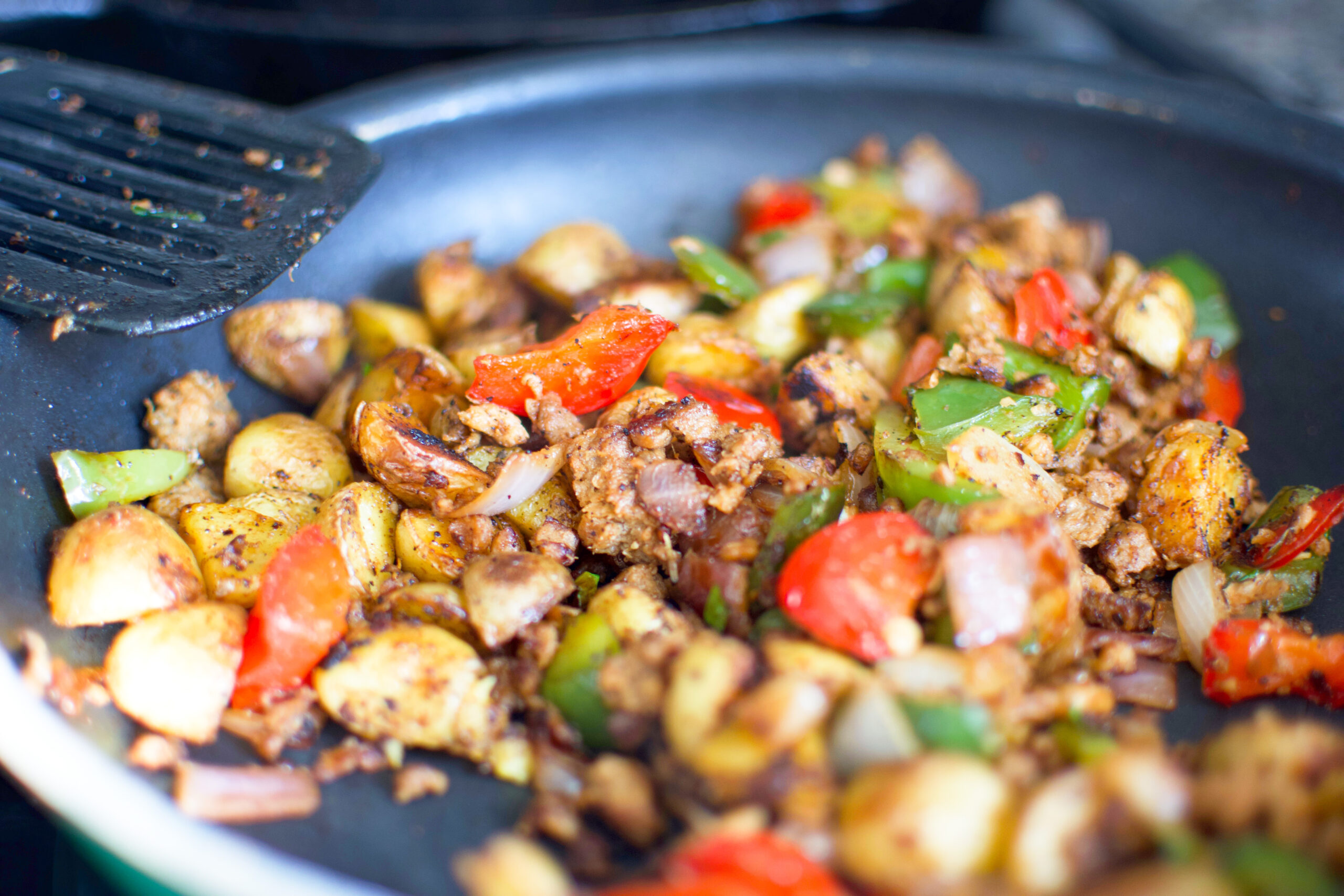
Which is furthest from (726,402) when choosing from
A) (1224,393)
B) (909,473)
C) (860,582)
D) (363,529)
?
(1224,393)

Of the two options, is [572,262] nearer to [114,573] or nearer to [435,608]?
[435,608]

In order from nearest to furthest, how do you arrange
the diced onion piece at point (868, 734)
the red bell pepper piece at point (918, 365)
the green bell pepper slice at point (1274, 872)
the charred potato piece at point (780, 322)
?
the green bell pepper slice at point (1274, 872) → the diced onion piece at point (868, 734) → the red bell pepper piece at point (918, 365) → the charred potato piece at point (780, 322)

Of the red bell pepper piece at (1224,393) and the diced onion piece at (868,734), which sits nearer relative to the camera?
the diced onion piece at (868,734)

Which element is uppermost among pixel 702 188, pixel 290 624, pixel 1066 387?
pixel 702 188

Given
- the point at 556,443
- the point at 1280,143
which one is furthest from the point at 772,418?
the point at 1280,143

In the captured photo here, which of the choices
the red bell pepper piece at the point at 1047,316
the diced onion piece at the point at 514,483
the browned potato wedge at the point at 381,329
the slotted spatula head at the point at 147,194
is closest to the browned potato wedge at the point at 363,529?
the diced onion piece at the point at 514,483

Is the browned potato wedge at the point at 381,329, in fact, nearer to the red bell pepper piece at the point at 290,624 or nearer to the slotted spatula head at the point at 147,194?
the slotted spatula head at the point at 147,194

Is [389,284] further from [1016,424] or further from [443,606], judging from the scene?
[1016,424]
